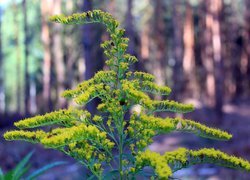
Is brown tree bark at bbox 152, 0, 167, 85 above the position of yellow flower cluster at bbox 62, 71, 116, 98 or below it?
above

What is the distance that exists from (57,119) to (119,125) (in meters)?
0.35

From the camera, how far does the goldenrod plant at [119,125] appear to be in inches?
97.5

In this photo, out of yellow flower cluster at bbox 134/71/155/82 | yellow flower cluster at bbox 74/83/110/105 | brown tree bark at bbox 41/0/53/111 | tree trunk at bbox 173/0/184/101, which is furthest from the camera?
brown tree bark at bbox 41/0/53/111

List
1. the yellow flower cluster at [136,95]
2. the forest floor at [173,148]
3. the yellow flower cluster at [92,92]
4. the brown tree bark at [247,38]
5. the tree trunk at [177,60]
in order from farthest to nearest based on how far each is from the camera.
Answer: the brown tree bark at [247,38]
the tree trunk at [177,60]
the forest floor at [173,148]
the yellow flower cluster at [136,95]
the yellow flower cluster at [92,92]

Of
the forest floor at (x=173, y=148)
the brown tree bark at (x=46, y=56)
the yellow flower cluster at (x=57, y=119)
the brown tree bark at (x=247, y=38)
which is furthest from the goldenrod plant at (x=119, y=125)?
the brown tree bark at (x=247, y=38)

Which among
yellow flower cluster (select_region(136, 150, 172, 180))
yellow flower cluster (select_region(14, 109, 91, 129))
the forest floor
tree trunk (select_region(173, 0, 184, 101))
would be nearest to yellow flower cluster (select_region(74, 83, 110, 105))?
yellow flower cluster (select_region(14, 109, 91, 129))

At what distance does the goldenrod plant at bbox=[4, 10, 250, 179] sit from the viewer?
97.5 inches

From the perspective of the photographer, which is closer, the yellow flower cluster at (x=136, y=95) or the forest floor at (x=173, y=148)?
the yellow flower cluster at (x=136, y=95)

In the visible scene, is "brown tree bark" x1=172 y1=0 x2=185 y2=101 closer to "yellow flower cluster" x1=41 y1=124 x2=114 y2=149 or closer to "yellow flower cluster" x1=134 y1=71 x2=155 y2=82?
"yellow flower cluster" x1=134 y1=71 x2=155 y2=82

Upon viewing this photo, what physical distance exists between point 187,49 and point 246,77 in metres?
7.77

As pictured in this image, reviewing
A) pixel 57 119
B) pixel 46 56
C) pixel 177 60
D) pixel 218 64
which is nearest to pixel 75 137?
pixel 57 119

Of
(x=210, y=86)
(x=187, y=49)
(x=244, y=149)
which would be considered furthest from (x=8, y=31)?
(x=244, y=149)

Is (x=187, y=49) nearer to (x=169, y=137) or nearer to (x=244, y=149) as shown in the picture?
(x=169, y=137)

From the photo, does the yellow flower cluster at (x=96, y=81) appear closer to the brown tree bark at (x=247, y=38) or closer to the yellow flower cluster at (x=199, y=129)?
the yellow flower cluster at (x=199, y=129)
